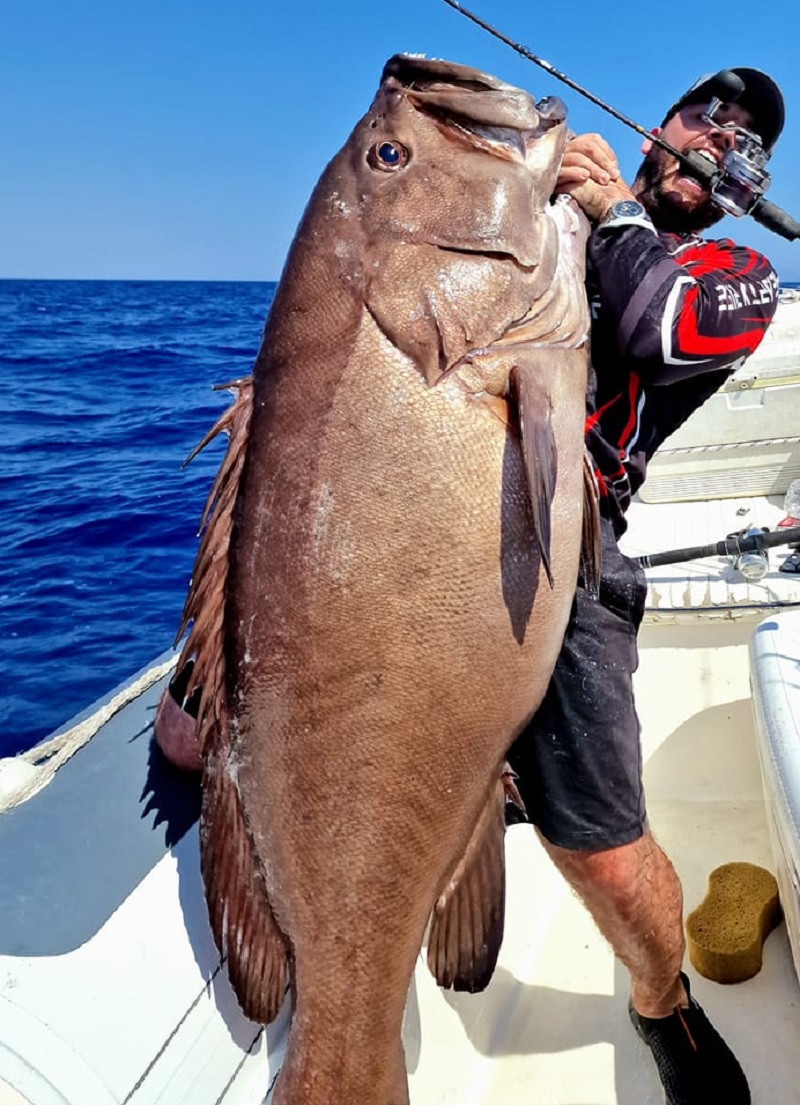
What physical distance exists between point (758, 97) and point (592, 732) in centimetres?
145

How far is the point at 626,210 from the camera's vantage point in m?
1.76

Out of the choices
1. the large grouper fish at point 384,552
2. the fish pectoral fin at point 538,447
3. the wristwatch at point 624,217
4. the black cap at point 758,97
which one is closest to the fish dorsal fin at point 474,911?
the large grouper fish at point 384,552

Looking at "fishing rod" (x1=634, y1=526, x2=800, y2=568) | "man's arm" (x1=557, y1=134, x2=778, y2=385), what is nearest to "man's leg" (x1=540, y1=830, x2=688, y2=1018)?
"man's arm" (x1=557, y1=134, x2=778, y2=385)

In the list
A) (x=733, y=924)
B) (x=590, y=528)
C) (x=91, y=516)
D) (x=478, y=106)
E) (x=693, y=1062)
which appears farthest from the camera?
(x=91, y=516)

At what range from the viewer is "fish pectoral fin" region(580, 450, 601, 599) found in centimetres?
166

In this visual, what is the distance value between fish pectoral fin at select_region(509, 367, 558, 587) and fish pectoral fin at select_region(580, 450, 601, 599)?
0.46 ft

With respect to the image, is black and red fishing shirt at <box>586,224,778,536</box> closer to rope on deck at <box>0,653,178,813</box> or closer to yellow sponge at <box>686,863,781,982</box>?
rope on deck at <box>0,653,178,813</box>

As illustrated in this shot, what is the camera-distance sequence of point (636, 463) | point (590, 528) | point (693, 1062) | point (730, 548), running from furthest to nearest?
1. point (730, 548)
2. point (693, 1062)
3. point (636, 463)
4. point (590, 528)

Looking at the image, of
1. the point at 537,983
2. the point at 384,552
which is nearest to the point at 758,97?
the point at 384,552

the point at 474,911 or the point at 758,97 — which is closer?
the point at 474,911

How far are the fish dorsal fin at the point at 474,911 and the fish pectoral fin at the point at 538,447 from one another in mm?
509

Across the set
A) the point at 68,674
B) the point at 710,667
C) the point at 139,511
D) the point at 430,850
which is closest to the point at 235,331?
the point at 139,511

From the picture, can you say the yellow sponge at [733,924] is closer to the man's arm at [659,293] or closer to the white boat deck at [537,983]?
the white boat deck at [537,983]

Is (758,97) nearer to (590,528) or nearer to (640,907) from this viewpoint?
(590,528)
